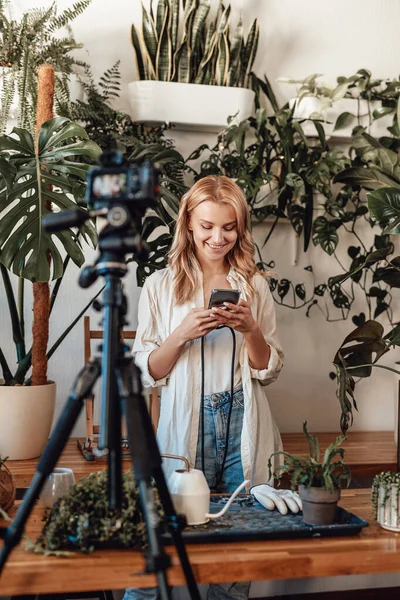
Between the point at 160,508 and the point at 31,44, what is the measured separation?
1914mm

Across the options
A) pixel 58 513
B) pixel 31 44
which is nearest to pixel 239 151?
pixel 31 44

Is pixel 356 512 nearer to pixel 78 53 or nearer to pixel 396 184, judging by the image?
pixel 396 184

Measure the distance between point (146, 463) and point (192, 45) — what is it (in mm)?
2289

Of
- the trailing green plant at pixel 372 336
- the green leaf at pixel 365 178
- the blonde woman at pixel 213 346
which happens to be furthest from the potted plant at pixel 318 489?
the green leaf at pixel 365 178

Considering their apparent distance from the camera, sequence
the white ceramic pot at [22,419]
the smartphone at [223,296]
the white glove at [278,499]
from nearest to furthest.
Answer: the white glove at [278,499]
the smartphone at [223,296]
the white ceramic pot at [22,419]

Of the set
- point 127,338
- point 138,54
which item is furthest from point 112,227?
point 138,54

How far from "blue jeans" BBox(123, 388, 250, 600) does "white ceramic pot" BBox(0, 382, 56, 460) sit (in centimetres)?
71

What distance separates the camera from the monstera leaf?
7.43 feet

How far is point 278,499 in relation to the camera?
1672 millimetres

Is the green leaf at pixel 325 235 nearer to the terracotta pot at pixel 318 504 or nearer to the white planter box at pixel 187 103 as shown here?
the white planter box at pixel 187 103

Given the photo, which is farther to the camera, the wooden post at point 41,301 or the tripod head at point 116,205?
the wooden post at point 41,301

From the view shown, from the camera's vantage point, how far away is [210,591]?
221 cm

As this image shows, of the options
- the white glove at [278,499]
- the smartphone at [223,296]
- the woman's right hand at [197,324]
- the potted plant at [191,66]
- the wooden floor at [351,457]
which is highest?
the potted plant at [191,66]

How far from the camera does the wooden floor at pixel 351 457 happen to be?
2479 millimetres
